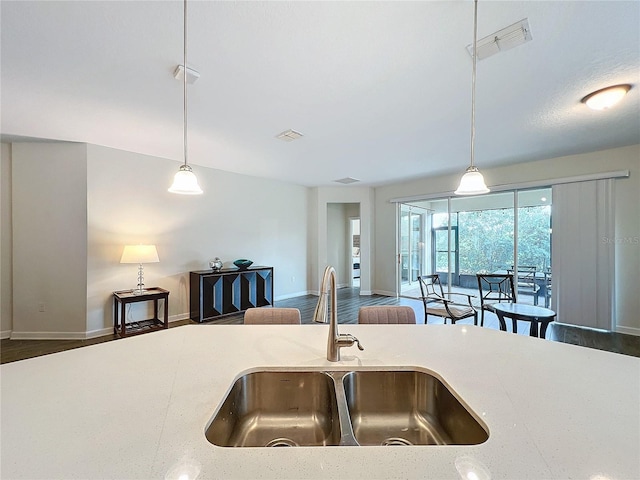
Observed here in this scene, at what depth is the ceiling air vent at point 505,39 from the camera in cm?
162

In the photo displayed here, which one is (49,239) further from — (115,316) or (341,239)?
(341,239)

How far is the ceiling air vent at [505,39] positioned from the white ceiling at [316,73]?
0.14ft

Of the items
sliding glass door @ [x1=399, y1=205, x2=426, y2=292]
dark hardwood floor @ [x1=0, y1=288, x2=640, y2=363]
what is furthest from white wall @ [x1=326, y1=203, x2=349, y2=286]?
dark hardwood floor @ [x1=0, y1=288, x2=640, y2=363]

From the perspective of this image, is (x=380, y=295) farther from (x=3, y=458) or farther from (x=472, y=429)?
(x=3, y=458)

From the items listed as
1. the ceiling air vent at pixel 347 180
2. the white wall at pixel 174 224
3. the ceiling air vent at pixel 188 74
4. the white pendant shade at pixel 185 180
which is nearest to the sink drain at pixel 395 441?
the white pendant shade at pixel 185 180

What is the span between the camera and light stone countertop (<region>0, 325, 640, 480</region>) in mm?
598

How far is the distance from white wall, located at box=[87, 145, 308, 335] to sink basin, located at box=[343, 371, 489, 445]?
3968 mm

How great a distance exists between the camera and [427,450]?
0.66m

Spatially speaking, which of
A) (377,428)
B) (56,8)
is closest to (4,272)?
(56,8)

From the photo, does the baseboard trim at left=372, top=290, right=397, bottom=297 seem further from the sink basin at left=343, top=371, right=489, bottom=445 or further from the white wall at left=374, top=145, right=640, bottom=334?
the sink basin at left=343, top=371, right=489, bottom=445

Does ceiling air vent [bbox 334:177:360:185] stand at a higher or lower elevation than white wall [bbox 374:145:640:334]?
higher

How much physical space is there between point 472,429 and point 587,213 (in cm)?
474

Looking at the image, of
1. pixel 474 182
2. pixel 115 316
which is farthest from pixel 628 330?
pixel 115 316

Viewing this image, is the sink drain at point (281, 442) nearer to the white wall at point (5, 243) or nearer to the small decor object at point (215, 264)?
the small decor object at point (215, 264)
